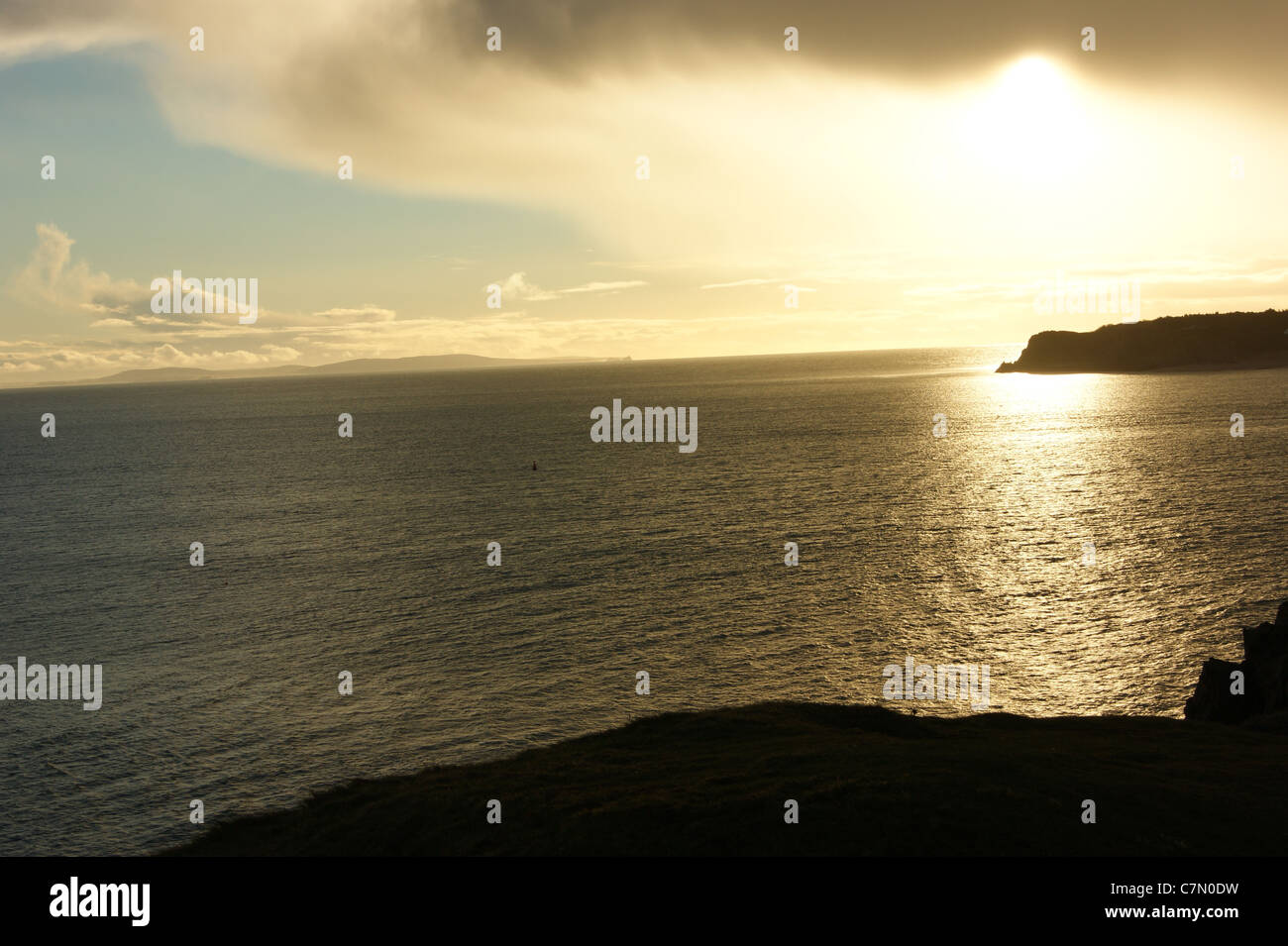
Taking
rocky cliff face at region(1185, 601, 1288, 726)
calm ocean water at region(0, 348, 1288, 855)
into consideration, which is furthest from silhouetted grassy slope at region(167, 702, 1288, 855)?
calm ocean water at region(0, 348, 1288, 855)

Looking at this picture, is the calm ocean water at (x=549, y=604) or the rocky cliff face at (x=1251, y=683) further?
the calm ocean water at (x=549, y=604)

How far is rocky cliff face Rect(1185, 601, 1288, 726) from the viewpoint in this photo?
143 feet

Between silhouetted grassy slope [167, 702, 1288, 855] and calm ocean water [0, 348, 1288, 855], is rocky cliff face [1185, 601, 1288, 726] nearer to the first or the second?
silhouetted grassy slope [167, 702, 1288, 855]

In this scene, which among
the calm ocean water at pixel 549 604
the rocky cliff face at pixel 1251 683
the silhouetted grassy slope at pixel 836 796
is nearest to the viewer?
the silhouetted grassy slope at pixel 836 796

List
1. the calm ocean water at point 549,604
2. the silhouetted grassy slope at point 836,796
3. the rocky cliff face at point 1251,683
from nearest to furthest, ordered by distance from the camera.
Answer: the silhouetted grassy slope at point 836,796, the rocky cliff face at point 1251,683, the calm ocean water at point 549,604

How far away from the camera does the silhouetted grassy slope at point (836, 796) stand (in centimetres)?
2764

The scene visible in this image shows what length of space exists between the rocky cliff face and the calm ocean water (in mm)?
5200

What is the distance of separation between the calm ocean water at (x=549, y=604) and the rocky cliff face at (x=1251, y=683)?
17.1ft

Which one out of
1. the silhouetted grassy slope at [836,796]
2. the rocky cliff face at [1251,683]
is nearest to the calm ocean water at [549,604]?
the rocky cliff face at [1251,683]

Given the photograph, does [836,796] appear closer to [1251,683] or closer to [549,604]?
[1251,683]

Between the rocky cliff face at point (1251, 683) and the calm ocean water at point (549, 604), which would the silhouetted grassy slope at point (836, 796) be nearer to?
the rocky cliff face at point (1251, 683)

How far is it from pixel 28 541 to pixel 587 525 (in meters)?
62.6

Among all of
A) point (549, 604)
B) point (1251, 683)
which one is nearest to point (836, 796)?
point (1251, 683)
